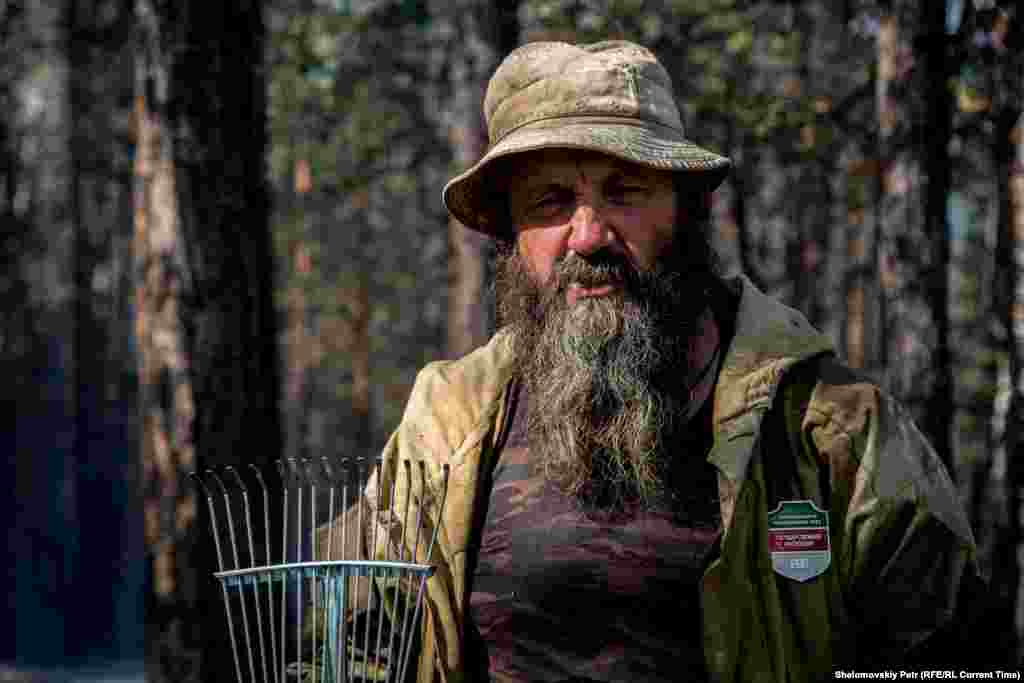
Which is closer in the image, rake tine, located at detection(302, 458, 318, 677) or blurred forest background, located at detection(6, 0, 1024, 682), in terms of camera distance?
rake tine, located at detection(302, 458, 318, 677)

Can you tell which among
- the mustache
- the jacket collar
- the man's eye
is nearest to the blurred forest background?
the jacket collar

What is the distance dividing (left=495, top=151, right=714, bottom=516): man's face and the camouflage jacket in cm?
18

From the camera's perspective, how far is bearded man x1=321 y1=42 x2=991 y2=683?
260cm

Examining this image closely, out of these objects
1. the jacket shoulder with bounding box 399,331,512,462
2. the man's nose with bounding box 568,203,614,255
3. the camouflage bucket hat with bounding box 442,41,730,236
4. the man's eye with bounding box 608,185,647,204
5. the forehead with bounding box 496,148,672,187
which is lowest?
the jacket shoulder with bounding box 399,331,512,462

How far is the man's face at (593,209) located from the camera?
291 centimetres

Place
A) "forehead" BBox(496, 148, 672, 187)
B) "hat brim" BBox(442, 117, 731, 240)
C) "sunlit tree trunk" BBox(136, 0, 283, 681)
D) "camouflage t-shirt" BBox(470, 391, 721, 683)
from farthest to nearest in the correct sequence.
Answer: "sunlit tree trunk" BBox(136, 0, 283, 681) < "forehead" BBox(496, 148, 672, 187) < "hat brim" BBox(442, 117, 731, 240) < "camouflage t-shirt" BBox(470, 391, 721, 683)

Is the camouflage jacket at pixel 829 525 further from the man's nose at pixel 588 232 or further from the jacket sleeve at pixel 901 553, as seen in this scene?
the man's nose at pixel 588 232

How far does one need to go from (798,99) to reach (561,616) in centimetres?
742

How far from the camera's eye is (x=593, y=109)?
115 inches

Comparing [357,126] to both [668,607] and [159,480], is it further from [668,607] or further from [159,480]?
[668,607]

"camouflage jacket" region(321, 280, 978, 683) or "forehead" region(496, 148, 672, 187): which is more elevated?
"forehead" region(496, 148, 672, 187)

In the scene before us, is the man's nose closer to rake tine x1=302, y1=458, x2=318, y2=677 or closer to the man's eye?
the man's eye

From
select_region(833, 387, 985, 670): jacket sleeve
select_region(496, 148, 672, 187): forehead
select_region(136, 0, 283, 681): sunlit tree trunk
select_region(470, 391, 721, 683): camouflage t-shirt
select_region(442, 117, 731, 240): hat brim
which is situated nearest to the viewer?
select_region(833, 387, 985, 670): jacket sleeve

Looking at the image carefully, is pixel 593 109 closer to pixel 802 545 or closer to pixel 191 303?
pixel 802 545
